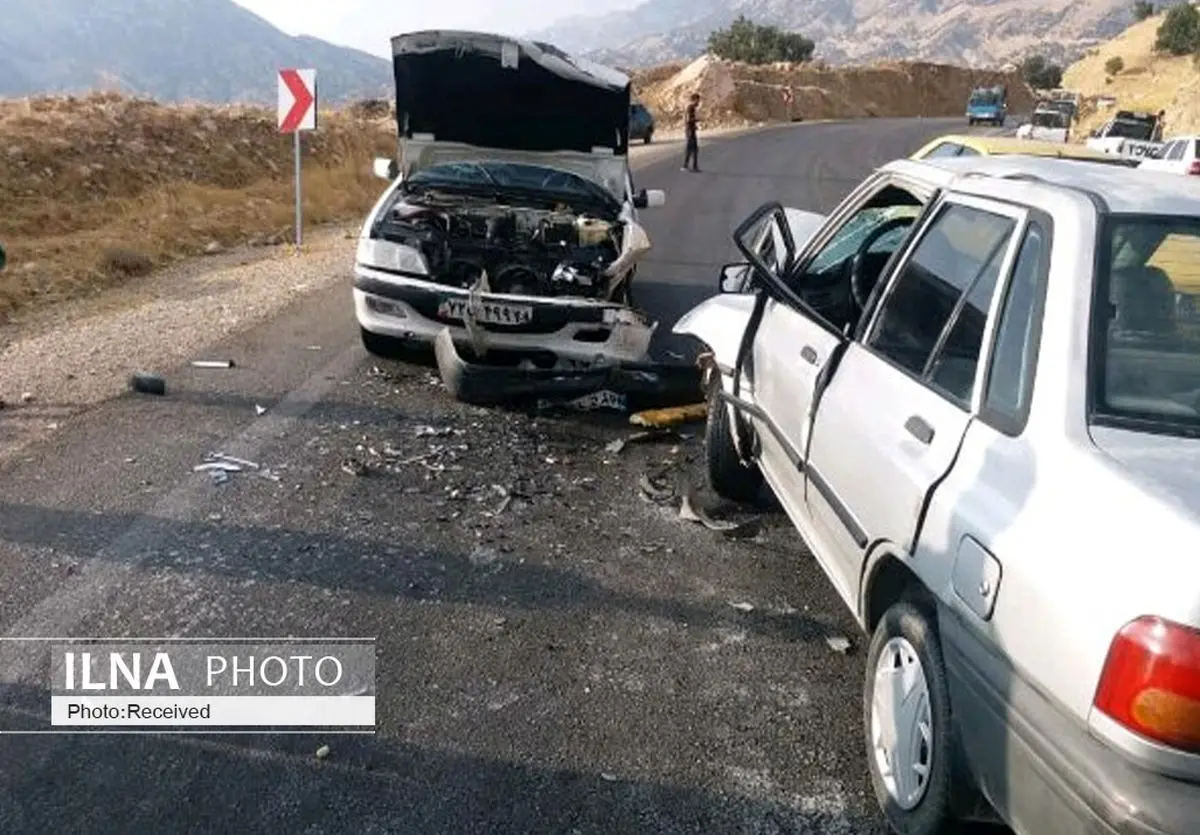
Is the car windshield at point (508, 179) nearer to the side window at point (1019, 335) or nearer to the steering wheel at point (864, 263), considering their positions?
the steering wheel at point (864, 263)

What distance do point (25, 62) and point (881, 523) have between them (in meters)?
229


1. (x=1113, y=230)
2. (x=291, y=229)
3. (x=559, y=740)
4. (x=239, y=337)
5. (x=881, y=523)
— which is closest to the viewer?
(x=1113, y=230)

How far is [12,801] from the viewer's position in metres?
2.81

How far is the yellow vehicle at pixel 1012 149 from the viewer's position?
7727 millimetres

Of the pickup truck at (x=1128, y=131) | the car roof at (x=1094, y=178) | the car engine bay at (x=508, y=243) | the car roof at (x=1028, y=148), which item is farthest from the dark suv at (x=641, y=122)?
the car roof at (x=1094, y=178)

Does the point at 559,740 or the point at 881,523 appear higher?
the point at 881,523

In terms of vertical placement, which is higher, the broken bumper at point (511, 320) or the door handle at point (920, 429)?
the door handle at point (920, 429)

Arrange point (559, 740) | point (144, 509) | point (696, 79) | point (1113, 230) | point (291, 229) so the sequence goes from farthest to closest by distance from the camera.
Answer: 1. point (696, 79)
2. point (291, 229)
3. point (144, 509)
4. point (559, 740)
5. point (1113, 230)

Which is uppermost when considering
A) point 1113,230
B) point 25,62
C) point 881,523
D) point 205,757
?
point 25,62

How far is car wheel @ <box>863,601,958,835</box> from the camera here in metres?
2.63

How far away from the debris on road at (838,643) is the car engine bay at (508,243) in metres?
3.46

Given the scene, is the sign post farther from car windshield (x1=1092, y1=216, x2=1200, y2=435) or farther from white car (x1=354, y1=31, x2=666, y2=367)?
car windshield (x1=1092, y1=216, x2=1200, y2=435)

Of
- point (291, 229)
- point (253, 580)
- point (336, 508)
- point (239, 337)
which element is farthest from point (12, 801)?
point (291, 229)

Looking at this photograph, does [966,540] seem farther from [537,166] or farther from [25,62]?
[25,62]
